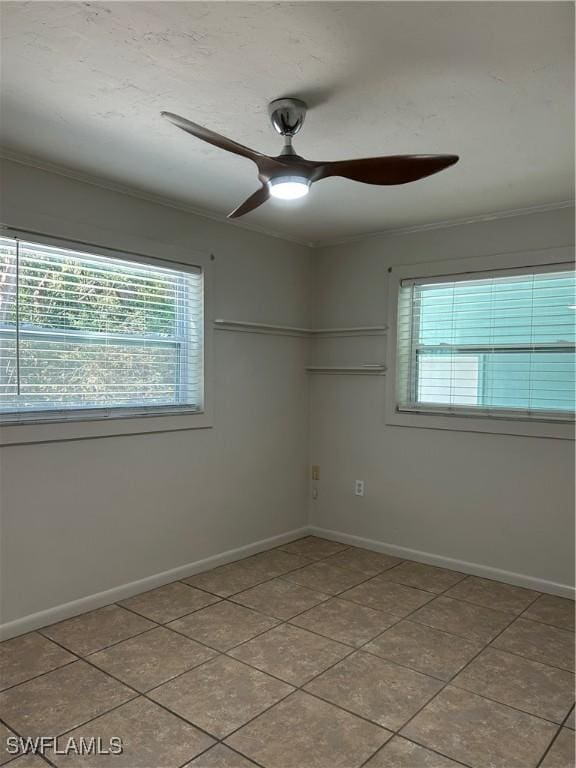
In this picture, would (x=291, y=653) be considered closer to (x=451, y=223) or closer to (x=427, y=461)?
(x=427, y=461)

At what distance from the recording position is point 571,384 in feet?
10.9

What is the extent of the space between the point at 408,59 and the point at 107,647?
8.94ft

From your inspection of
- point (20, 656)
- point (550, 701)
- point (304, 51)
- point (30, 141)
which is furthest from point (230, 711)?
point (30, 141)

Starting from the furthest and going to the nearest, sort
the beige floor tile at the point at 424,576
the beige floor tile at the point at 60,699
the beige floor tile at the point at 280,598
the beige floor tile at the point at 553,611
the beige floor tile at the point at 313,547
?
the beige floor tile at the point at 313,547 < the beige floor tile at the point at 424,576 < the beige floor tile at the point at 280,598 < the beige floor tile at the point at 553,611 < the beige floor tile at the point at 60,699

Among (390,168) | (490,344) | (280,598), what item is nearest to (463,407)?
(490,344)

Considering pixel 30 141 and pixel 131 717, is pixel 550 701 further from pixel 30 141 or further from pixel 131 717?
pixel 30 141

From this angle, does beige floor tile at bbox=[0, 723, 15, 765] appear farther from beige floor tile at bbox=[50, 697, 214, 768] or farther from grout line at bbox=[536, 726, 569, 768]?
grout line at bbox=[536, 726, 569, 768]

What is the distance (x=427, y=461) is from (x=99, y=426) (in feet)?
7.13

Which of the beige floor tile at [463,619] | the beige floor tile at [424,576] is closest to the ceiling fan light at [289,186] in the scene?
the beige floor tile at [463,619]

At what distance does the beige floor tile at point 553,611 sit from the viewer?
299 centimetres

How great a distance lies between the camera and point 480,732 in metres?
2.06

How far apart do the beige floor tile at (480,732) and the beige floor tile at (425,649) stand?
232 millimetres

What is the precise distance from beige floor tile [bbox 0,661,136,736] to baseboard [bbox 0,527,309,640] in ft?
1.50

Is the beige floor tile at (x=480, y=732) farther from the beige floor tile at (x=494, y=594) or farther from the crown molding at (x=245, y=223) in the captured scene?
the crown molding at (x=245, y=223)
